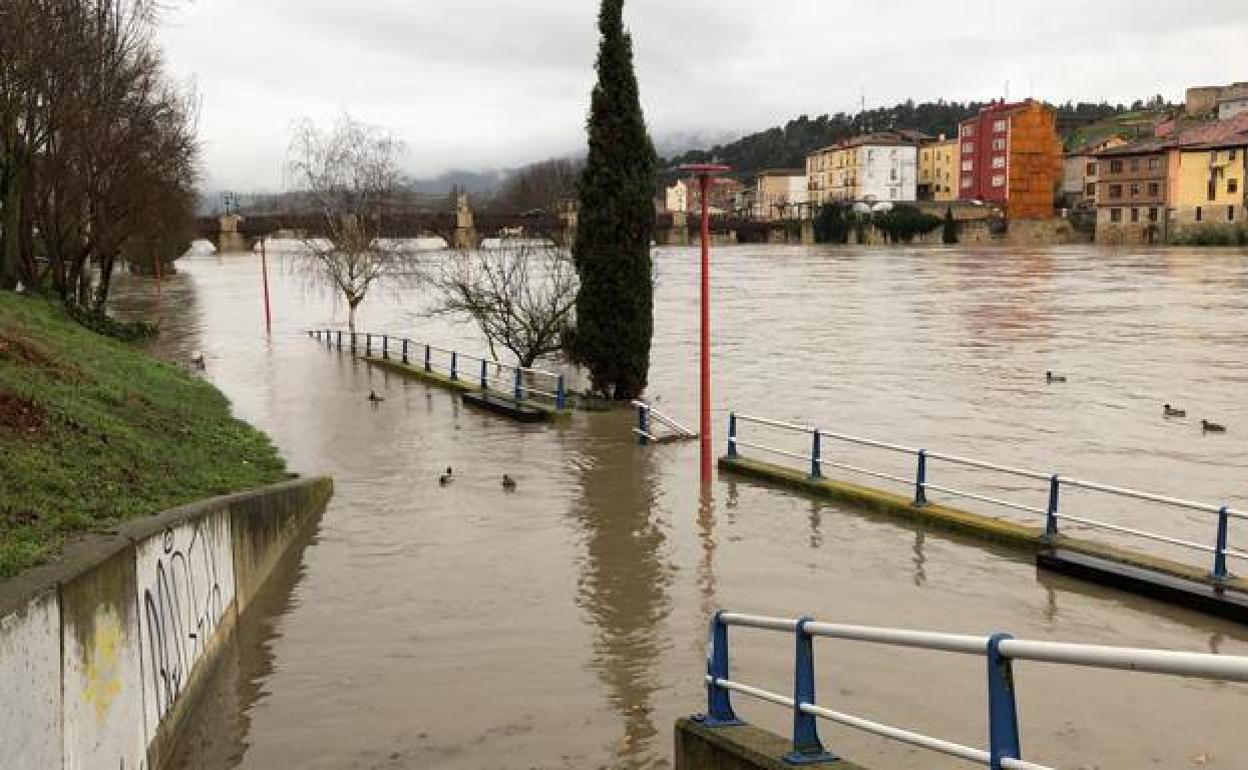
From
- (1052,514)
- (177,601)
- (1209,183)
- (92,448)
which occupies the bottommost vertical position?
(1052,514)

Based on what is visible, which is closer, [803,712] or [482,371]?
[803,712]

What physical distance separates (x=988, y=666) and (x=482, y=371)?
23.8 meters

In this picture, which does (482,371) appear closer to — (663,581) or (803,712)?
(663,581)

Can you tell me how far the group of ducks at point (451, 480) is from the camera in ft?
59.5

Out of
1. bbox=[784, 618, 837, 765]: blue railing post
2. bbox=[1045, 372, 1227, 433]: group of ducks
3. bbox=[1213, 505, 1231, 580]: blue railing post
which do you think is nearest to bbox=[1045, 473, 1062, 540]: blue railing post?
bbox=[1213, 505, 1231, 580]: blue railing post

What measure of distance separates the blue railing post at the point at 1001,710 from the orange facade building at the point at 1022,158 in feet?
426

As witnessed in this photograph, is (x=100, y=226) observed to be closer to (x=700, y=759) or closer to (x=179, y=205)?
(x=179, y=205)

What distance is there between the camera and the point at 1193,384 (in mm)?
31281

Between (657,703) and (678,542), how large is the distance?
214 inches

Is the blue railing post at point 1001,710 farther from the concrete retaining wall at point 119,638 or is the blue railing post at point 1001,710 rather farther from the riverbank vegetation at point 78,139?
the riverbank vegetation at point 78,139

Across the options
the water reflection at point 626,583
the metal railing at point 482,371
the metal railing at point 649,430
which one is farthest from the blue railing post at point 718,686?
the metal railing at point 482,371

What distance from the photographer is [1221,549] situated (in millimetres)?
11547

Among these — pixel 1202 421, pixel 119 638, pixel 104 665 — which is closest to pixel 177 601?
pixel 119 638

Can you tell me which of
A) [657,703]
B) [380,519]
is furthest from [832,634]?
[380,519]
